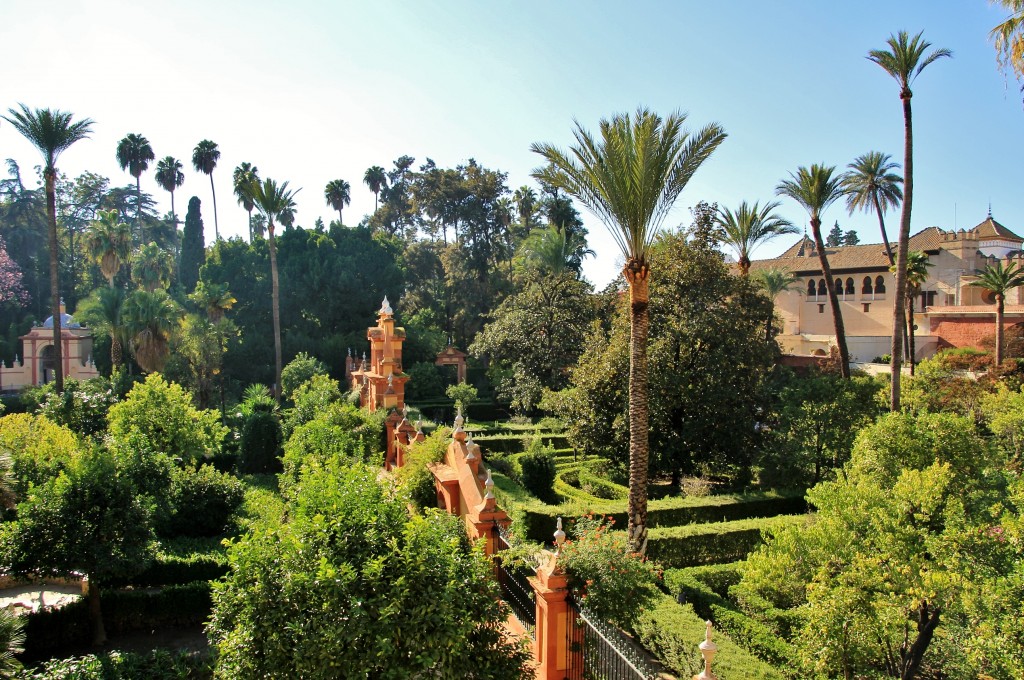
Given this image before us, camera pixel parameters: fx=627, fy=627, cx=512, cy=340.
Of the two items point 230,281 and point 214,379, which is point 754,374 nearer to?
point 214,379

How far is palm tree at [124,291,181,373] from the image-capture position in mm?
31094

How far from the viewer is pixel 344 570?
6.34 metres

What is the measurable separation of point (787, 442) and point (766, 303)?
187 inches

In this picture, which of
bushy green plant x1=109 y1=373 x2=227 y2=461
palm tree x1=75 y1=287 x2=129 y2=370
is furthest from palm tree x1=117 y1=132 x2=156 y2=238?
bushy green plant x1=109 y1=373 x2=227 y2=461

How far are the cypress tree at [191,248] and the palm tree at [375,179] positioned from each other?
16.6 m

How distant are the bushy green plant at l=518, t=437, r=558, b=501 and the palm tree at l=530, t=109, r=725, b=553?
17.9ft

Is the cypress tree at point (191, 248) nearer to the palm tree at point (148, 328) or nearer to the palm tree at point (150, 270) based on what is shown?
the palm tree at point (150, 270)

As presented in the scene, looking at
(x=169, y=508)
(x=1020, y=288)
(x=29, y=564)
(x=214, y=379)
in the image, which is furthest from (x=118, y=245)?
(x=1020, y=288)

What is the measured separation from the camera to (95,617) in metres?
12.5

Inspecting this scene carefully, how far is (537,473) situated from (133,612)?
10.1 metres

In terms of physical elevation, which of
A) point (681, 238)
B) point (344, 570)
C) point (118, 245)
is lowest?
point (344, 570)

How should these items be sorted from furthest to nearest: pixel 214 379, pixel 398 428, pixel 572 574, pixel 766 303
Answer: pixel 214 379
pixel 766 303
pixel 398 428
pixel 572 574

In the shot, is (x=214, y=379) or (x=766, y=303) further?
(x=214, y=379)

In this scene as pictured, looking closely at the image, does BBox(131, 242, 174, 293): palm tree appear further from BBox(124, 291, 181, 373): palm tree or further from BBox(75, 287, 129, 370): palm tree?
BBox(124, 291, 181, 373): palm tree
